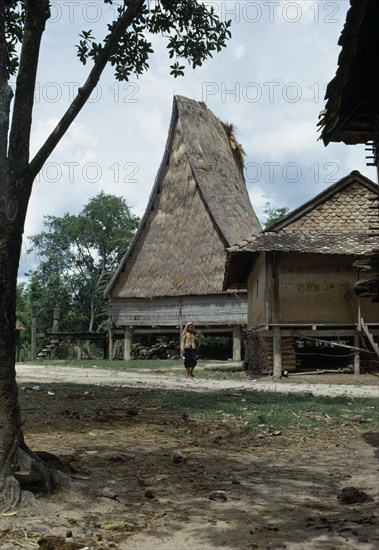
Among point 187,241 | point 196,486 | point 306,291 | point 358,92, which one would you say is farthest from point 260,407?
point 187,241

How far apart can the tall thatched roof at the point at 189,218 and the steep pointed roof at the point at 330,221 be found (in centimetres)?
1001

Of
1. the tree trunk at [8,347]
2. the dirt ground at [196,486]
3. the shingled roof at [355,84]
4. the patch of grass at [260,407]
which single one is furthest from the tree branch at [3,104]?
the patch of grass at [260,407]

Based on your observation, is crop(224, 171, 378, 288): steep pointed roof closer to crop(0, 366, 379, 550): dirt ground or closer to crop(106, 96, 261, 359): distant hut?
crop(106, 96, 261, 359): distant hut

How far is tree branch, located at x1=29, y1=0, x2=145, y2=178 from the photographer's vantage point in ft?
17.9

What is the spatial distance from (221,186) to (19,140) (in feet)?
96.1

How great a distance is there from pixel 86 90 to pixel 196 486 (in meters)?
3.63

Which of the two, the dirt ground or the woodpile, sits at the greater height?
the woodpile

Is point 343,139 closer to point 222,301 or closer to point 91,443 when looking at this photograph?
point 91,443

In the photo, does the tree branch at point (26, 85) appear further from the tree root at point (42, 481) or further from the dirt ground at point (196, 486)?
the dirt ground at point (196, 486)

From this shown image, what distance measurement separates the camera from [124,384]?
15.3m

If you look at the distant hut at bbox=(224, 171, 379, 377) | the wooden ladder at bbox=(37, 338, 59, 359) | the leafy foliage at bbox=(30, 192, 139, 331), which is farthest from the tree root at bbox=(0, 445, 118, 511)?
the leafy foliage at bbox=(30, 192, 139, 331)

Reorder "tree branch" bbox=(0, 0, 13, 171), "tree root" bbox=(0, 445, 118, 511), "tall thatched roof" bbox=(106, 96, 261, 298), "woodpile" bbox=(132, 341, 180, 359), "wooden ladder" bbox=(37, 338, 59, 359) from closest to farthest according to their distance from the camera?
1. "tree root" bbox=(0, 445, 118, 511)
2. "tree branch" bbox=(0, 0, 13, 171)
3. "tall thatched roof" bbox=(106, 96, 261, 298)
4. "woodpile" bbox=(132, 341, 180, 359)
5. "wooden ladder" bbox=(37, 338, 59, 359)

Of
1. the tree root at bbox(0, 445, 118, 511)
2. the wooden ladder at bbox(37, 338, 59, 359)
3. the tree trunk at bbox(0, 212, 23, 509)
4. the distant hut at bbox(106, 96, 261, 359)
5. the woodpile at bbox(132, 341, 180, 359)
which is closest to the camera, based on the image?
the tree root at bbox(0, 445, 118, 511)

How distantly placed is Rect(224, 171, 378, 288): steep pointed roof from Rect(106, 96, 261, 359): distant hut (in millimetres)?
9553
